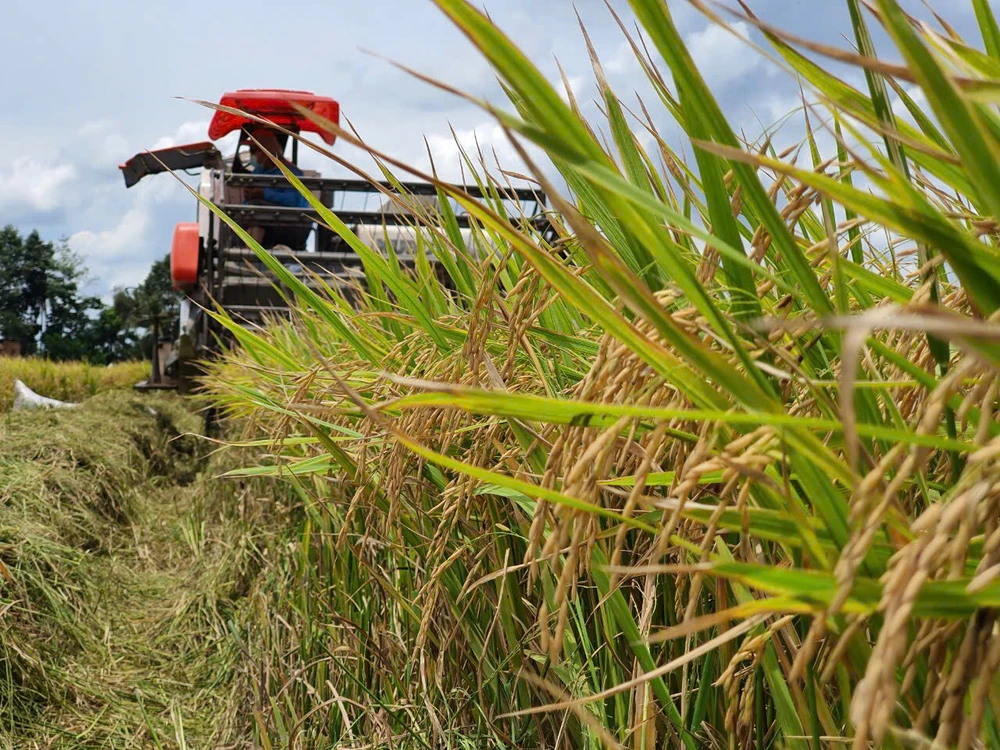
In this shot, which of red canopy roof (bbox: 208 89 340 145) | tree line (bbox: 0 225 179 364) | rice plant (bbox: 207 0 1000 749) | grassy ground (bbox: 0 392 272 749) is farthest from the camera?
tree line (bbox: 0 225 179 364)

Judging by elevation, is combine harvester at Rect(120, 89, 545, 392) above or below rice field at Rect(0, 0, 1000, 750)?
above

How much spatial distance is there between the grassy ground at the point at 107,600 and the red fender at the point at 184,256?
2.15 metres

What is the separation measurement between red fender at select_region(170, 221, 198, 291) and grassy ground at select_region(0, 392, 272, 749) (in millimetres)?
2148

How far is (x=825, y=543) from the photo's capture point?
0.56 metres

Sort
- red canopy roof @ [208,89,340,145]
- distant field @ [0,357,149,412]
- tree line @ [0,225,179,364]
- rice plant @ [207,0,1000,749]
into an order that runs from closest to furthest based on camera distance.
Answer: rice plant @ [207,0,1000,749], red canopy roof @ [208,89,340,145], distant field @ [0,357,149,412], tree line @ [0,225,179,364]

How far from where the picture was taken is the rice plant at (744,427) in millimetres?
434

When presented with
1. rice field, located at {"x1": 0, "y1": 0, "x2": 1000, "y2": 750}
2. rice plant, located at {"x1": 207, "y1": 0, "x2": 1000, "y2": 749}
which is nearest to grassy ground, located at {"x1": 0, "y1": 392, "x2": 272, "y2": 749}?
rice field, located at {"x1": 0, "y1": 0, "x2": 1000, "y2": 750}

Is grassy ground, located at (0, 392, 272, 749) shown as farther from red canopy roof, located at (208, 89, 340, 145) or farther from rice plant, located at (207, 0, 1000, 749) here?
red canopy roof, located at (208, 89, 340, 145)

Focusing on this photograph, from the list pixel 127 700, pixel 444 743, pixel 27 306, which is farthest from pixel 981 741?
pixel 27 306

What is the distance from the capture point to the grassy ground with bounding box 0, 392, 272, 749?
254 cm

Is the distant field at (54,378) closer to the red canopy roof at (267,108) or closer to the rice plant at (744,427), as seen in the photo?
the red canopy roof at (267,108)

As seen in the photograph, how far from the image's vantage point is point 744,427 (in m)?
0.66

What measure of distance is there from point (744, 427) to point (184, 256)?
7.05 metres

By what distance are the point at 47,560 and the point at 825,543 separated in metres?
3.23
